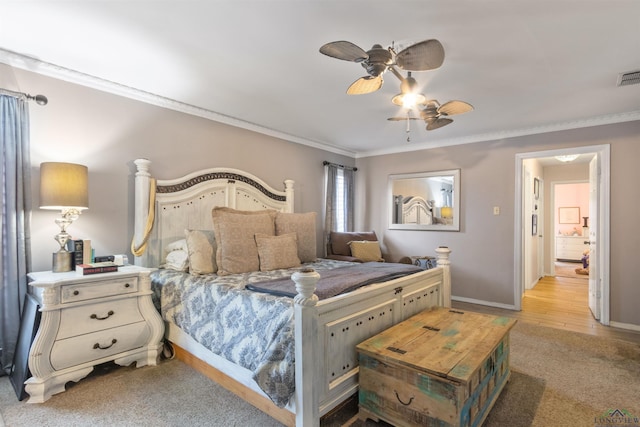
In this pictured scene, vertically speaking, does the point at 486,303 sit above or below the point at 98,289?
below

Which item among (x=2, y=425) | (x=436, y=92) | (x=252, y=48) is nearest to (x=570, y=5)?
(x=436, y=92)

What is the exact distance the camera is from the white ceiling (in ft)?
5.94

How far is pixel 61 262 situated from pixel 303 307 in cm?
198

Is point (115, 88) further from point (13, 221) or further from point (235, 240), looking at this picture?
point (235, 240)

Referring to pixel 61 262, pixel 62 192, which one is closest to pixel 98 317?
pixel 61 262

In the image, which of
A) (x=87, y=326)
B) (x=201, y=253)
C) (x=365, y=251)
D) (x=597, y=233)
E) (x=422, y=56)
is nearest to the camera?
(x=422, y=56)

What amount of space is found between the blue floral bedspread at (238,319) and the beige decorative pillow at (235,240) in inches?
5.1

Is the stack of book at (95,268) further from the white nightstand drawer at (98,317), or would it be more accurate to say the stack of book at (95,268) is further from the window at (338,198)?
the window at (338,198)

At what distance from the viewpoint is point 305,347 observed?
1572mm

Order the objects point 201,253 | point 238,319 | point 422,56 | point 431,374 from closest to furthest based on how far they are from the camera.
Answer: point 431,374
point 422,56
point 238,319
point 201,253

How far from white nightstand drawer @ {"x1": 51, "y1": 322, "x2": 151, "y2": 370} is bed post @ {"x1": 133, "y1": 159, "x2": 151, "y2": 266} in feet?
2.22

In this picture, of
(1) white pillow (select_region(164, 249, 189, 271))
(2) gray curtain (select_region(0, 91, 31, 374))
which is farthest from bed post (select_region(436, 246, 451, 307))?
(2) gray curtain (select_region(0, 91, 31, 374))

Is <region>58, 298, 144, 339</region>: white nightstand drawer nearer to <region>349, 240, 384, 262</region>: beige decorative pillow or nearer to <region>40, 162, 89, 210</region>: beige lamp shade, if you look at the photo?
<region>40, 162, 89, 210</region>: beige lamp shade

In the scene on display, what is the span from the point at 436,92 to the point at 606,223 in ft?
8.35
